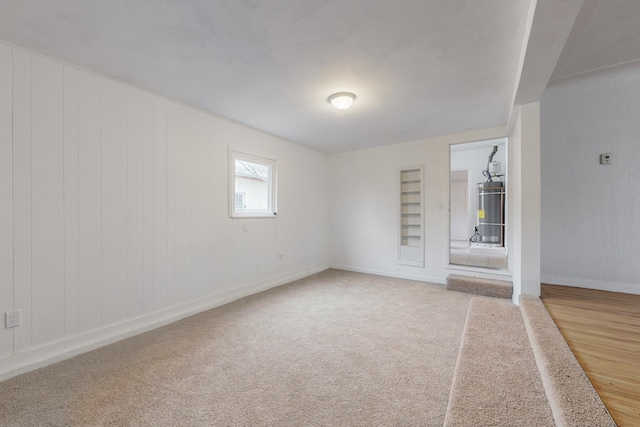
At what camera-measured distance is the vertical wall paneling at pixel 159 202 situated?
282cm

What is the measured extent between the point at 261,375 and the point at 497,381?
150 cm

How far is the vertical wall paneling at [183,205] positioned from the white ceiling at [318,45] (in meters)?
0.33

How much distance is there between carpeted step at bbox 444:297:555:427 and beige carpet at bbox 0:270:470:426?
9.4 inches

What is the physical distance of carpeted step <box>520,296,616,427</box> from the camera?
1.11 metres

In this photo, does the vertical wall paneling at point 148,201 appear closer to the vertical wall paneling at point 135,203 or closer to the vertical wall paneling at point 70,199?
the vertical wall paneling at point 135,203

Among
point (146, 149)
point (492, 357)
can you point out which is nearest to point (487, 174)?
point (492, 357)

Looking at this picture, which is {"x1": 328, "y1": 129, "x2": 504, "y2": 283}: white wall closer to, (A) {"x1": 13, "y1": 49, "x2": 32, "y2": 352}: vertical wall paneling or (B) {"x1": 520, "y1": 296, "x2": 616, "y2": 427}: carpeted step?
(B) {"x1": 520, "y1": 296, "x2": 616, "y2": 427}: carpeted step

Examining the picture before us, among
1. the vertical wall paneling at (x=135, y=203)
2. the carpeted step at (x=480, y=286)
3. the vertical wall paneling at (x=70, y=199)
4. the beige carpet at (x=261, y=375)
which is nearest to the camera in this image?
the beige carpet at (x=261, y=375)

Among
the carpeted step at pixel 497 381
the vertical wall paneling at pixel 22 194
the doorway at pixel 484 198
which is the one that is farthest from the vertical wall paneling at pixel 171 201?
the doorway at pixel 484 198

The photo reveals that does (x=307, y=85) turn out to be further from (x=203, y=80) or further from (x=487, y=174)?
(x=487, y=174)

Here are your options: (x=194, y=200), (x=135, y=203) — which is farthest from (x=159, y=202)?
Answer: (x=194, y=200)

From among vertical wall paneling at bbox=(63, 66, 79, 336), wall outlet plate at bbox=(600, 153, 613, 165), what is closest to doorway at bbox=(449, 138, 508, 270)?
wall outlet plate at bbox=(600, 153, 613, 165)

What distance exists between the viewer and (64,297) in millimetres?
2193

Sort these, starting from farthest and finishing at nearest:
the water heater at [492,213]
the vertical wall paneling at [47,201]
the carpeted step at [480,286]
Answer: the water heater at [492,213] → the carpeted step at [480,286] → the vertical wall paneling at [47,201]
